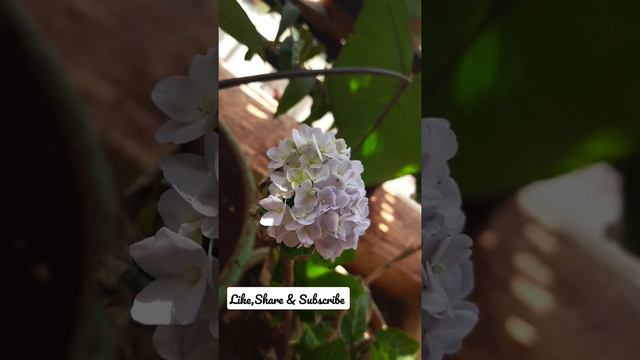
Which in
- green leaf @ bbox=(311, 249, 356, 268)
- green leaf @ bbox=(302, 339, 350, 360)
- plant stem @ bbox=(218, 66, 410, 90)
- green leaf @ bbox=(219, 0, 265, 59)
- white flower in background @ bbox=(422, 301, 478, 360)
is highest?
green leaf @ bbox=(219, 0, 265, 59)

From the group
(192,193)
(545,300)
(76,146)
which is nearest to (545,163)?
(545,300)

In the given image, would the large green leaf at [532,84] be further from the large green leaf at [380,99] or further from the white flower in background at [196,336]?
the white flower in background at [196,336]

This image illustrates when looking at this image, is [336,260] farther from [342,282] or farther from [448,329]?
[448,329]

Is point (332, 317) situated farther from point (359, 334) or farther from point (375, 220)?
point (375, 220)

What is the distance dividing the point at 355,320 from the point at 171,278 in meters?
0.36

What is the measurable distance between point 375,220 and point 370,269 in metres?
0.09

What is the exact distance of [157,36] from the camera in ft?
3.82

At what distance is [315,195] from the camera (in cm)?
102

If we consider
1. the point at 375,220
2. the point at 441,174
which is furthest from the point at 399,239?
the point at 441,174

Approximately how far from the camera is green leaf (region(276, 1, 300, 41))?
3.49 feet

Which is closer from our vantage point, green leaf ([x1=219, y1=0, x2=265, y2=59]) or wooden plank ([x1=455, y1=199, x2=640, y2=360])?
green leaf ([x1=219, y1=0, x2=265, y2=59])

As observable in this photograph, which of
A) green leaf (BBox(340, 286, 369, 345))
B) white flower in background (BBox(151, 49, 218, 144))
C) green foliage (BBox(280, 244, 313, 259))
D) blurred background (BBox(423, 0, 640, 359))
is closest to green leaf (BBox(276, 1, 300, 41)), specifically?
white flower in background (BBox(151, 49, 218, 144))

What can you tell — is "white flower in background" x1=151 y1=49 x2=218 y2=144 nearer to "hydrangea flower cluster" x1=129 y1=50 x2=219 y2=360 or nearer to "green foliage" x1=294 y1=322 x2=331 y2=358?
"hydrangea flower cluster" x1=129 y1=50 x2=219 y2=360

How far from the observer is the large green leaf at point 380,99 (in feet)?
3.56
